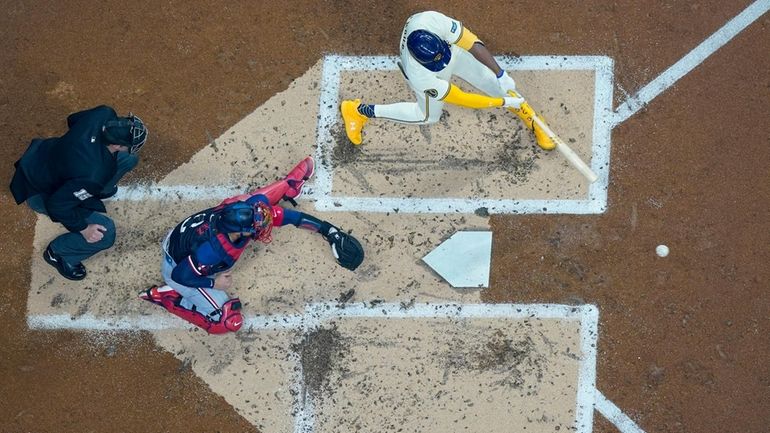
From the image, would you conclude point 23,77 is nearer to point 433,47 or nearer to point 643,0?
point 433,47

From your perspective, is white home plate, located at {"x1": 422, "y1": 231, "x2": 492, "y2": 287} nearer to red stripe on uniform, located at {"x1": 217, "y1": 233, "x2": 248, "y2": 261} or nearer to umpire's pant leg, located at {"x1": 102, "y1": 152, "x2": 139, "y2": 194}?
red stripe on uniform, located at {"x1": 217, "y1": 233, "x2": 248, "y2": 261}

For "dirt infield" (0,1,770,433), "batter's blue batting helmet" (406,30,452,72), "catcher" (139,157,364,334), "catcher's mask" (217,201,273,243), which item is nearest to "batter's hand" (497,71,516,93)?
"dirt infield" (0,1,770,433)

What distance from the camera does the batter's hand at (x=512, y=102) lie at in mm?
6168

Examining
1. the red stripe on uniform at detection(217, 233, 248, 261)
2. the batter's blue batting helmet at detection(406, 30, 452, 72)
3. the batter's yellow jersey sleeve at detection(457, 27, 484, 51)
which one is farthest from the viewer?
the batter's yellow jersey sleeve at detection(457, 27, 484, 51)

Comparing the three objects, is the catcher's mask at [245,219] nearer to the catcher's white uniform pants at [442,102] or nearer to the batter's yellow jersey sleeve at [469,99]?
the catcher's white uniform pants at [442,102]

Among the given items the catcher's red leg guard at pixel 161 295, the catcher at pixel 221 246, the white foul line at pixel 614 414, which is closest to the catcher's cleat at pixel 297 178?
the catcher at pixel 221 246

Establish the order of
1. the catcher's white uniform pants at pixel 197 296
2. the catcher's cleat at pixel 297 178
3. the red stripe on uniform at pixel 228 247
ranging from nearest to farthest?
1. the red stripe on uniform at pixel 228 247
2. the catcher's white uniform pants at pixel 197 296
3. the catcher's cleat at pixel 297 178

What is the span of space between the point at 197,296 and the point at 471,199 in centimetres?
238

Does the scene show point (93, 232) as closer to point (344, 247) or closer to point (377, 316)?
point (344, 247)

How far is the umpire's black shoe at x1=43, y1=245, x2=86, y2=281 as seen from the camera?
647cm

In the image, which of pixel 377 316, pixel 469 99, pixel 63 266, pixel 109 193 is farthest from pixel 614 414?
pixel 63 266

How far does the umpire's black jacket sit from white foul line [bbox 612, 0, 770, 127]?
13.5ft

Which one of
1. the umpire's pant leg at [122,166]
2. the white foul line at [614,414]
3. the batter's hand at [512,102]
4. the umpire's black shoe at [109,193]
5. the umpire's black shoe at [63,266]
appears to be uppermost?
the batter's hand at [512,102]

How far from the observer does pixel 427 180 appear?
6676 mm
